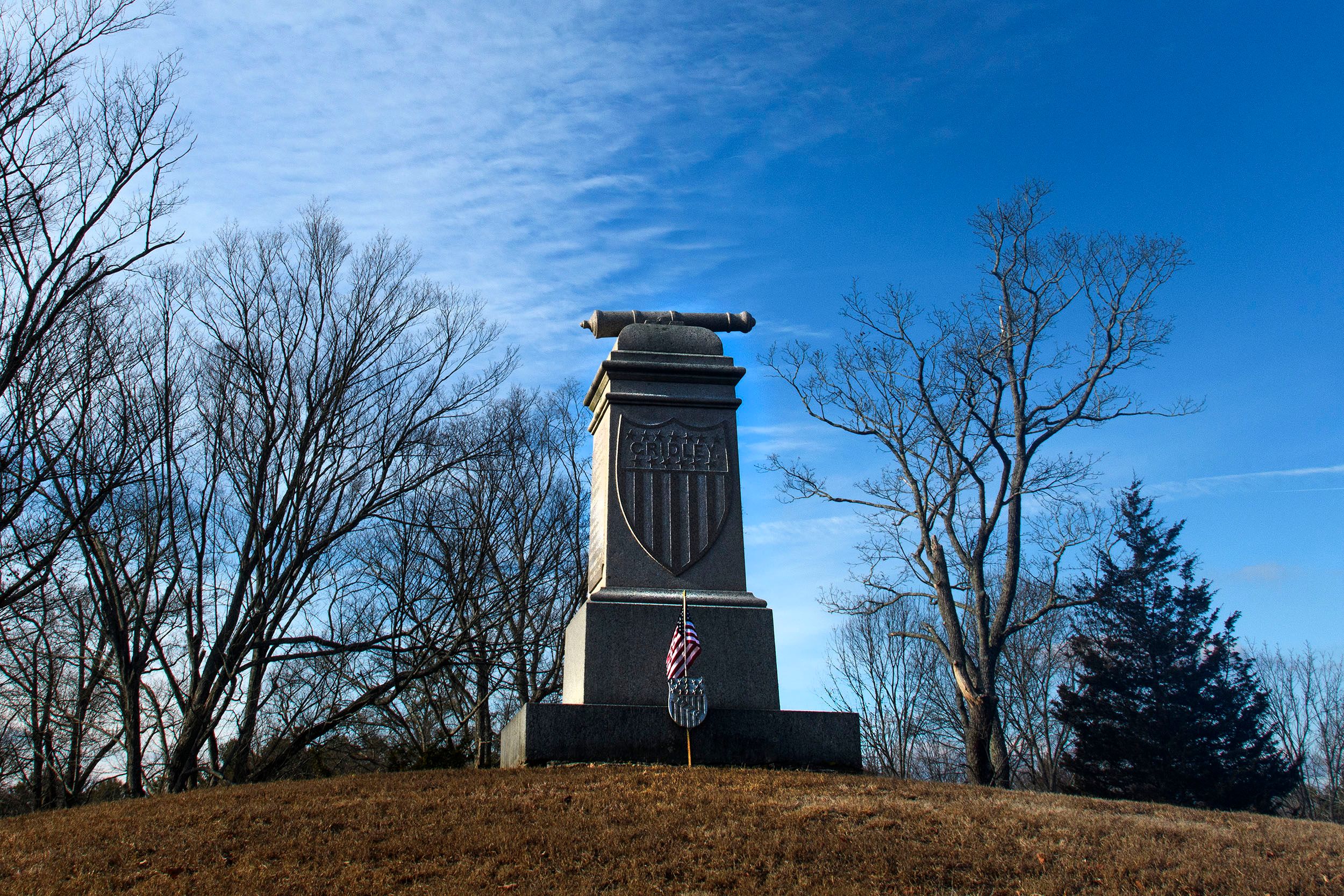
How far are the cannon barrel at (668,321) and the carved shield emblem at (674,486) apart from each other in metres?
1.16

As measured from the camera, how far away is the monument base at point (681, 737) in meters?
6.92

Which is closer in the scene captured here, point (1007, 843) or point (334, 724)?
point (1007, 843)

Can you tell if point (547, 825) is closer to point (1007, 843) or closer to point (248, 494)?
point (1007, 843)

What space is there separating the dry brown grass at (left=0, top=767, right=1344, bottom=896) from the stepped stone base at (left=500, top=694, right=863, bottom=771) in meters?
0.85

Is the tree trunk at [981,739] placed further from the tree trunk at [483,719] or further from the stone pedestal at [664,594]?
the stone pedestal at [664,594]

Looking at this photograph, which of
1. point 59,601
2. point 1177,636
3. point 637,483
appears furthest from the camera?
point 1177,636

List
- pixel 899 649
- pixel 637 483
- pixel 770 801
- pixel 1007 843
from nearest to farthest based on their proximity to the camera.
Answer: pixel 1007 843
pixel 770 801
pixel 637 483
pixel 899 649

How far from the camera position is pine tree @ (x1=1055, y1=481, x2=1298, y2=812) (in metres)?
20.8

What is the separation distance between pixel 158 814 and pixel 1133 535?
79.3 feet

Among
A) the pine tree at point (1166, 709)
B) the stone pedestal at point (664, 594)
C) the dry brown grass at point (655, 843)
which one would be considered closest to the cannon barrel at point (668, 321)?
the stone pedestal at point (664, 594)

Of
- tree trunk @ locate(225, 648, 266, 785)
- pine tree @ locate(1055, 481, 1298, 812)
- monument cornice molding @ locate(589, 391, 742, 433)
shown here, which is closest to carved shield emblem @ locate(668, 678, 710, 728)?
monument cornice molding @ locate(589, 391, 742, 433)

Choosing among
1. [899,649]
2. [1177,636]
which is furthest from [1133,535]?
[899,649]

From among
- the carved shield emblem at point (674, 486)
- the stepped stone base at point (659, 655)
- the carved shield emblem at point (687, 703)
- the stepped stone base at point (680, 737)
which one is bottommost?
the stepped stone base at point (680, 737)

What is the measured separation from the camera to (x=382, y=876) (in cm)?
428
